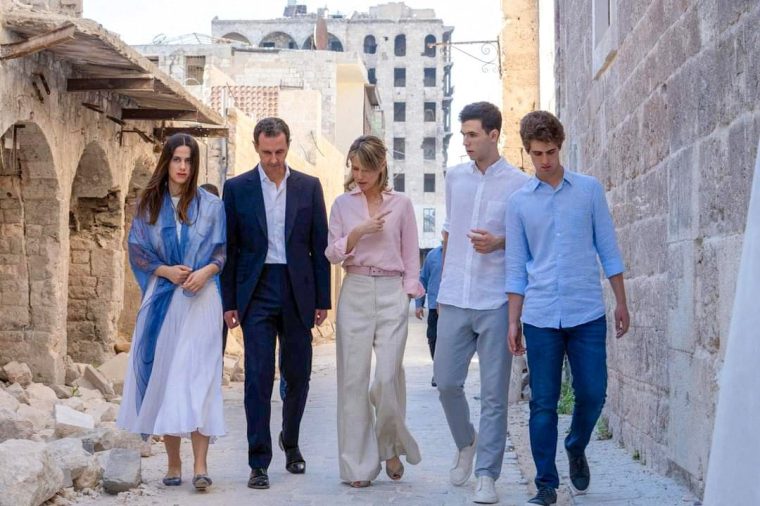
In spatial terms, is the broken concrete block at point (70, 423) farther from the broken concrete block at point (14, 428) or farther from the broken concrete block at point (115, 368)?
the broken concrete block at point (115, 368)

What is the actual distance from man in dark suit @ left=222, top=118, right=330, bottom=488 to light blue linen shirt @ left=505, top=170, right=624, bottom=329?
1366 millimetres

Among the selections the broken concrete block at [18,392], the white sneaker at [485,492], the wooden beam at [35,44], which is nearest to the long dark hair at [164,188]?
the white sneaker at [485,492]

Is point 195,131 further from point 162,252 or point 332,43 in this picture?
point 332,43

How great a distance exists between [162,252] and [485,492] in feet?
6.79

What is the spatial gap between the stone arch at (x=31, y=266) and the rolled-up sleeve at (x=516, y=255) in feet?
26.5

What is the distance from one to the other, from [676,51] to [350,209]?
184cm

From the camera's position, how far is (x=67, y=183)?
12.4m

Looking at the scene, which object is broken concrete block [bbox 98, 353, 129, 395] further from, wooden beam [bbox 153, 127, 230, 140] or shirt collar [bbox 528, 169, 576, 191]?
shirt collar [bbox 528, 169, 576, 191]

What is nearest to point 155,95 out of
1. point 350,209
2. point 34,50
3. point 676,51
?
point 34,50

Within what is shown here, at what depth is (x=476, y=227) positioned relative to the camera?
540 cm

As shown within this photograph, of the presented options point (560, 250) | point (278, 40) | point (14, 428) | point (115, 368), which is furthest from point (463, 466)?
point (278, 40)

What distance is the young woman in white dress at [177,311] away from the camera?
565 centimetres

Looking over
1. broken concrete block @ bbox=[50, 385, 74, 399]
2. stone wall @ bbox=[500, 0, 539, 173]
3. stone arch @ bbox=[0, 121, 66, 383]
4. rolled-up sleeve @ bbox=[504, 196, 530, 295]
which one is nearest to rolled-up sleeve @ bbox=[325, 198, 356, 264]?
rolled-up sleeve @ bbox=[504, 196, 530, 295]

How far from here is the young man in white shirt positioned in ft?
17.1
